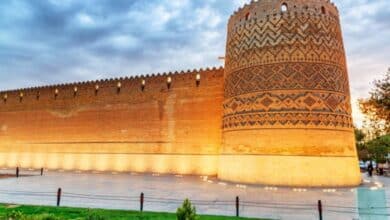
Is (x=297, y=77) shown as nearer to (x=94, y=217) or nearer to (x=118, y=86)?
(x=94, y=217)

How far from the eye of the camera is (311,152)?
8.62 meters

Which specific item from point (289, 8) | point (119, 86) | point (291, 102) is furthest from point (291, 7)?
point (119, 86)

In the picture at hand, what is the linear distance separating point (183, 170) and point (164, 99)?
3286 millimetres

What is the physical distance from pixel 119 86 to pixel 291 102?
338 inches

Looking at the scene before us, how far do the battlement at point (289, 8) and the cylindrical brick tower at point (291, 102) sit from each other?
0.10ft

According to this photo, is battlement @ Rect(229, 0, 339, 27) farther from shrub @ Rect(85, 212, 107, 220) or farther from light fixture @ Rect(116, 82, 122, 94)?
shrub @ Rect(85, 212, 107, 220)

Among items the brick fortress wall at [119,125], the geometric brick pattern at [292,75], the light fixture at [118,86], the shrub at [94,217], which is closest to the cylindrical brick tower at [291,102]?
the geometric brick pattern at [292,75]

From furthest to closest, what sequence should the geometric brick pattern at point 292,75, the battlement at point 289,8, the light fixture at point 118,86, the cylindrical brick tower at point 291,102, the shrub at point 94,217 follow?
the light fixture at point 118,86, the battlement at point 289,8, the geometric brick pattern at point 292,75, the cylindrical brick tower at point 291,102, the shrub at point 94,217

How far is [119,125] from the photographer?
13.8 meters

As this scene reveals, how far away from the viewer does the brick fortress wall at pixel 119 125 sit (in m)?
12.3

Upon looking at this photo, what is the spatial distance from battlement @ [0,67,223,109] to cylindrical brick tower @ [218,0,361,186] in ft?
8.94

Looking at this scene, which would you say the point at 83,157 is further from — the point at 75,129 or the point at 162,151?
the point at 162,151

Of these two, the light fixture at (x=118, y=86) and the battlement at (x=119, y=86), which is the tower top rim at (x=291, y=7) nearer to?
the battlement at (x=119, y=86)

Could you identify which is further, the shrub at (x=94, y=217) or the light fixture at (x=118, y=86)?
the light fixture at (x=118, y=86)
